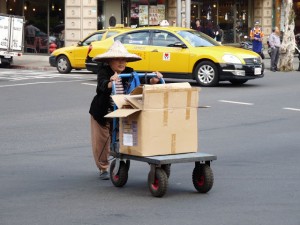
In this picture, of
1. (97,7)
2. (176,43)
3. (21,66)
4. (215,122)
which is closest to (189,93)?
(215,122)

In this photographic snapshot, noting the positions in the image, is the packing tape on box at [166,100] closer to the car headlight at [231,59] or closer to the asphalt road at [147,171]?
the asphalt road at [147,171]

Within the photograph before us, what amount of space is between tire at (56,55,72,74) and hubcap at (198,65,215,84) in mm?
6777

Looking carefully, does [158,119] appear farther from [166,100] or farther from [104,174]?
[104,174]

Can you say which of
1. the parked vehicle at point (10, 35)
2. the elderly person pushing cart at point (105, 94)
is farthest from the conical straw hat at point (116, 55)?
the parked vehicle at point (10, 35)

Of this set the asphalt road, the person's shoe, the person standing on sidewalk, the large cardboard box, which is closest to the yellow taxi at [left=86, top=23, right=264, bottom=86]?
the asphalt road

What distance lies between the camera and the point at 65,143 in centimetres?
1270

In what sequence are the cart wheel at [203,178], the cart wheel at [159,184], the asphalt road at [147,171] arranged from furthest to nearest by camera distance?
the cart wheel at [203,178], the cart wheel at [159,184], the asphalt road at [147,171]

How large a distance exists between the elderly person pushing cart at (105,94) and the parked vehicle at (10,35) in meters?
20.2

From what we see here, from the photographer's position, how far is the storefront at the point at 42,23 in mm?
38219

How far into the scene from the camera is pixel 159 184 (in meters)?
8.46

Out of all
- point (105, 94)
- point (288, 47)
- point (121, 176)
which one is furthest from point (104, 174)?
point (288, 47)

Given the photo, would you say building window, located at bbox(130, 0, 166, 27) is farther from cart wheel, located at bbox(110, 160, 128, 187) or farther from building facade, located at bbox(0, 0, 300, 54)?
cart wheel, located at bbox(110, 160, 128, 187)

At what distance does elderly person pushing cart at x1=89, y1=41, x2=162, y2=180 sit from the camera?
30.7 ft

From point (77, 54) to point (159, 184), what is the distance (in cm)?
1904
